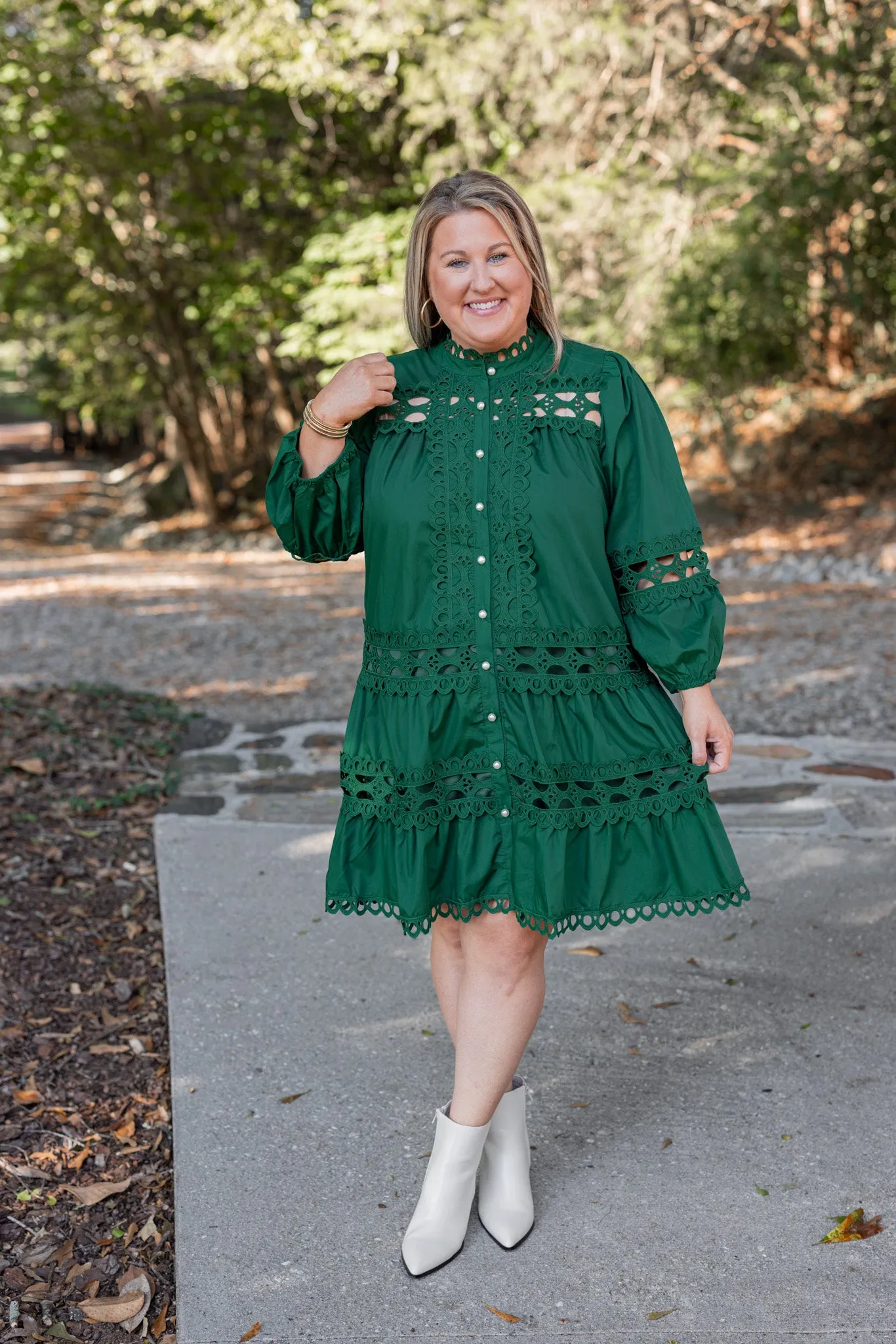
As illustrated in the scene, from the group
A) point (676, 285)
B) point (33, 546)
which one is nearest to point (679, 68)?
point (676, 285)

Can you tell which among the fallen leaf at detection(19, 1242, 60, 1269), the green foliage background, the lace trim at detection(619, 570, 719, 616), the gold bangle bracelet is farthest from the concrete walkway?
the green foliage background

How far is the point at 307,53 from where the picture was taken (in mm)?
9336

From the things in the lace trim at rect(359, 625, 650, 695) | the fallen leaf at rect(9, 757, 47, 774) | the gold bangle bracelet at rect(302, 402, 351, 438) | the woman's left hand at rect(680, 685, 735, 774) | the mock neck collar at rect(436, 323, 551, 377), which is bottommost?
the fallen leaf at rect(9, 757, 47, 774)

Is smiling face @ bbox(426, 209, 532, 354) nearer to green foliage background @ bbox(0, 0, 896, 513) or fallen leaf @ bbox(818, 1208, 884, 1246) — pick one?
fallen leaf @ bbox(818, 1208, 884, 1246)

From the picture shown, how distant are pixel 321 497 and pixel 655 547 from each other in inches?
24.3

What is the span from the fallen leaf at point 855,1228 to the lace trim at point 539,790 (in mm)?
801

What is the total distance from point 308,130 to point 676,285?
539 cm

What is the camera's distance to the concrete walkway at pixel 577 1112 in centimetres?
214

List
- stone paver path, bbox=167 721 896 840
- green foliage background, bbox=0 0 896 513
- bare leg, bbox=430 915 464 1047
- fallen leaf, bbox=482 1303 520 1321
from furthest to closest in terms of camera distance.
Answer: green foliage background, bbox=0 0 896 513
stone paver path, bbox=167 721 896 840
bare leg, bbox=430 915 464 1047
fallen leaf, bbox=482 1303 520 1321

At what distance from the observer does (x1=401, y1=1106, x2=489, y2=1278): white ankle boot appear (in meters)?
2.23

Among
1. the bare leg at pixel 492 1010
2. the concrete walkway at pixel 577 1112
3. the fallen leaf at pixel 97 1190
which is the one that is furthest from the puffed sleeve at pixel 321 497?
the fallen leaf at pixel 97 1190

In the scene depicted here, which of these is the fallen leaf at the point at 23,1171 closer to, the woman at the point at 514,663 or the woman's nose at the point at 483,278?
the woman at the point at 514,663

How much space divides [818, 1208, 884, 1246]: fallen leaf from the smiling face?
170cm

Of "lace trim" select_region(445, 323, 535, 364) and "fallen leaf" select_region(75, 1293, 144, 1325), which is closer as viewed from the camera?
"fallen leaf" select_region(75, 1293, 144, 1325)
